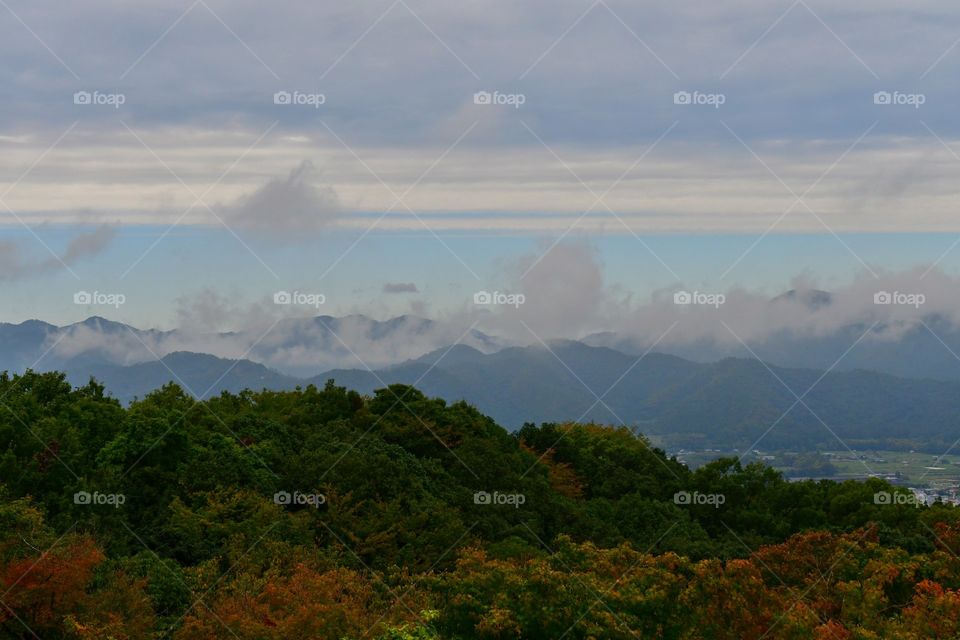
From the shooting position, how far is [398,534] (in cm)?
3681

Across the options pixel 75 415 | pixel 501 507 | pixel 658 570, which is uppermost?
pixel 75 415

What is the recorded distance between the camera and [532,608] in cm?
2345

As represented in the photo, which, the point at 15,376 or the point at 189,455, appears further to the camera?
the point at 15,376

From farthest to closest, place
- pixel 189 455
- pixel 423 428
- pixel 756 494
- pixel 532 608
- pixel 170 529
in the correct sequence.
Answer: pixel 756 494, pixel 423 428, pixel 189 455, pixel 170 529, pixel 532 608

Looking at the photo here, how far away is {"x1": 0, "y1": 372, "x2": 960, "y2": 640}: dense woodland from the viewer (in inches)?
955

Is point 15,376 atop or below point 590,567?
atop

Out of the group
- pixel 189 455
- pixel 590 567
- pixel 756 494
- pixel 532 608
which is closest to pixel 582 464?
pixel 756 494

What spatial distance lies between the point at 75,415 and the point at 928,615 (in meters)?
29.9

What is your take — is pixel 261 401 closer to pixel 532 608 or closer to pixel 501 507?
pixel 501 507

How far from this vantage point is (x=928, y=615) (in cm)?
2416

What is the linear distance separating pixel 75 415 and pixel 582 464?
2795cm

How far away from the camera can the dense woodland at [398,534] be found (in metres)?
24.2

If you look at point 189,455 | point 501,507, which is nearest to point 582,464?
point 501,507

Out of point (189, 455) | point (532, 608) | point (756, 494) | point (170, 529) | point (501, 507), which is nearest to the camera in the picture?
point (532, 608)
